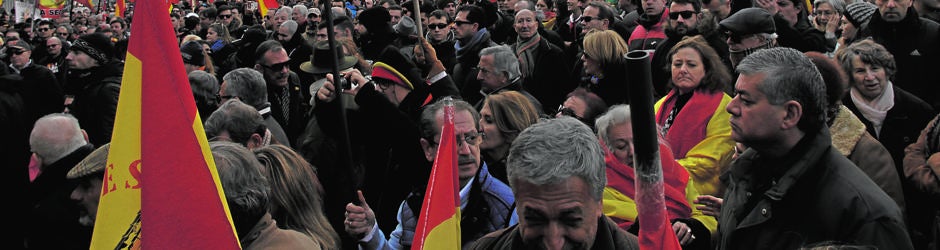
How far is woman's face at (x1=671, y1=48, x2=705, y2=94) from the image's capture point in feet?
14.9

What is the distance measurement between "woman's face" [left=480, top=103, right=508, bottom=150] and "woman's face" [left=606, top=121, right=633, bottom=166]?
0.59 metres

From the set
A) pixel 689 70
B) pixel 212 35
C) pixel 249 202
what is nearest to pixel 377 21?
pixel 689 70

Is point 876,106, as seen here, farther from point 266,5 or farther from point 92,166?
point 266,5

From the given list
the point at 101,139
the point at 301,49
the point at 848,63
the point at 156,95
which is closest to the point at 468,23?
the point at 301,49

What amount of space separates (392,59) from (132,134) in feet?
11.3

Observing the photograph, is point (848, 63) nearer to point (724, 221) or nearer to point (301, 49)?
point (724, 221)

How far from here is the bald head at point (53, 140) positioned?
4.78 m

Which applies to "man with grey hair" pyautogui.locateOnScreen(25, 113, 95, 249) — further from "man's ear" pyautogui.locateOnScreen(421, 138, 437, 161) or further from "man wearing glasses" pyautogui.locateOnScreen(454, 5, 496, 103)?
"man wearing glasses" pyautogui.locateOnScreen(454, 5, 496, 103)

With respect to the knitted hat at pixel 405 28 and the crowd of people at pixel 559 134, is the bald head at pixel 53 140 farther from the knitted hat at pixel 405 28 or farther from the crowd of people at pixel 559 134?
the knitted hat at pixel 405 28

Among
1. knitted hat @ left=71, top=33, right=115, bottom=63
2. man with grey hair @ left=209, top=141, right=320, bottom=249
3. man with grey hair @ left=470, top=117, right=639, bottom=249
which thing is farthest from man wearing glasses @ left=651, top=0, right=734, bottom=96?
knitted hat @ left=71, top=33, right=115, bottom=63

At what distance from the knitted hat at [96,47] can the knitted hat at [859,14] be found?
5552mm

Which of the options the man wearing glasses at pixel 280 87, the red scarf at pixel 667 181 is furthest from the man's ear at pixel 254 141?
the man wearing glasses at pixel 280 87

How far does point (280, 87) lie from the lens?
668 cm

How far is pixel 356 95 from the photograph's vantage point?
480cm
